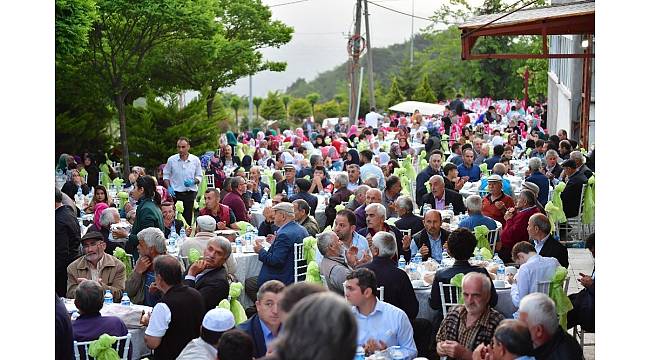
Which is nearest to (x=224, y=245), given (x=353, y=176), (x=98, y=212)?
(x=98, y=212)

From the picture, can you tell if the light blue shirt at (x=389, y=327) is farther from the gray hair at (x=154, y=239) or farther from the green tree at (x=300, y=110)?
the green tree at (x=300, y=110)

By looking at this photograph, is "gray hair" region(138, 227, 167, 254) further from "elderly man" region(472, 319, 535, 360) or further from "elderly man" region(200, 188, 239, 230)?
"elderly man" region(472, 319, 535, 360)

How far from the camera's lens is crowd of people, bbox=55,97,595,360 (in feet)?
21.3

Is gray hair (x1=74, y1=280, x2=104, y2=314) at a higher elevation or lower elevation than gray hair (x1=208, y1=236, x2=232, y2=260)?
lower

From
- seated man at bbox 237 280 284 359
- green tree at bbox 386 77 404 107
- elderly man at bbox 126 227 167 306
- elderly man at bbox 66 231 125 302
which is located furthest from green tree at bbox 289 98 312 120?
seated man at bbox 237 280 284 359

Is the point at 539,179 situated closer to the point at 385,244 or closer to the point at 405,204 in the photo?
the point at 405,204

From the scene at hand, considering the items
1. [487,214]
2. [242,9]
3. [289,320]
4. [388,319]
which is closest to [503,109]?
[242,9]

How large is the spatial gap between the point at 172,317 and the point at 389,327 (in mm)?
1637

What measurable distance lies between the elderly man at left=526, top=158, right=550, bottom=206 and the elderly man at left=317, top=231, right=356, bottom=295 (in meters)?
7.13

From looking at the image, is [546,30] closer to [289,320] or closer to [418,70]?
[289,320]

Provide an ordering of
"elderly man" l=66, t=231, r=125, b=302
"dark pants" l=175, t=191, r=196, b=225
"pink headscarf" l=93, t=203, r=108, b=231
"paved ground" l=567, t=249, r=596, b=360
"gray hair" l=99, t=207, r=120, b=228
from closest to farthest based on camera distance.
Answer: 1. "elderly man" l=66, t=231, r=125, b=302
2. "gray hair" l=99, t=207, r=120, b=228
3. "pink headscarf" l=93, t=203, r=108, b=231
4. "paved ground" l=567, t=249, r=596, b=360
5. "dark pants" l=175, t=191, r=196, b=225

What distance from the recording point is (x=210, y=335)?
7008mm

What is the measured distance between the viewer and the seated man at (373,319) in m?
7.65

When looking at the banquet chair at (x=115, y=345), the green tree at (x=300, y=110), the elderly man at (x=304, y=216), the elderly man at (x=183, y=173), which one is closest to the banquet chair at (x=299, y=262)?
the elderly man at (x=304, y=216)
